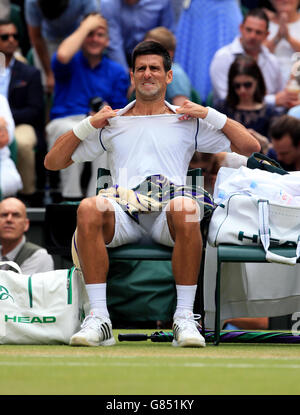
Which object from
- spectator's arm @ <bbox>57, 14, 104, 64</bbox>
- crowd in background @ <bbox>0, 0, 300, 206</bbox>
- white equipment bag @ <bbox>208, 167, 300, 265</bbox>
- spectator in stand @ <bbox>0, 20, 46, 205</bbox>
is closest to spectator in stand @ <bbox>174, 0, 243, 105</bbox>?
crowd in background @ <bbox>0, 0, 300, 206</bbox>

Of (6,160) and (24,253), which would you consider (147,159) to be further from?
(6,160)

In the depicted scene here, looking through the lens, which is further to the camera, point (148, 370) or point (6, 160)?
point (6, 160)

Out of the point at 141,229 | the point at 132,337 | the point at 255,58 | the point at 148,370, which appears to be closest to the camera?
the point at 148,370

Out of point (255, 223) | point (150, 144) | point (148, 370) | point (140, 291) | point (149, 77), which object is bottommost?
point (140, 291)

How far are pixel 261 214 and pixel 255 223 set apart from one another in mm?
63

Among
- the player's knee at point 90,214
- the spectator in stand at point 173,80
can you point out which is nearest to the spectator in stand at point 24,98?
the spectator in stand at point 173,80

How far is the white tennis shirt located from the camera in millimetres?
5062

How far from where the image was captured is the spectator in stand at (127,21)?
28.2ft

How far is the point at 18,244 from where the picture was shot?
696 cm

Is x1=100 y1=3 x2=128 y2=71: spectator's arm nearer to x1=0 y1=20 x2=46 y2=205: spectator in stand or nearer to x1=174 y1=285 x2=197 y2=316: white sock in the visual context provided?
x1=0 y1=20 x2=46 y2=205: spectator in stand

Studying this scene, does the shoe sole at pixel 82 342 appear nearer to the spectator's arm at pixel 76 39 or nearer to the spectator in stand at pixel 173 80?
the spectator in stand at pixel 173 80

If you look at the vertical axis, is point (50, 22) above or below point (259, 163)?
above

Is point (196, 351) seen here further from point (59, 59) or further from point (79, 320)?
point (59, 59)

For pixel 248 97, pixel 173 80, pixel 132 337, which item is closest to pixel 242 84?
pixel 248 97
